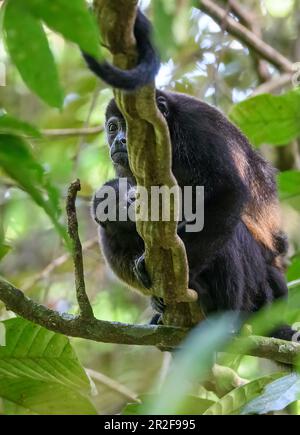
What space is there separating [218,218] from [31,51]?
2172 mm

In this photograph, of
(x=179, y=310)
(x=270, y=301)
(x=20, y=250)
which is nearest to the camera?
(x=179, y=310)

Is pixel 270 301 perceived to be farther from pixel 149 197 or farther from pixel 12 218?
pixel 12 218

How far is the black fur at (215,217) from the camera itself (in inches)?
122

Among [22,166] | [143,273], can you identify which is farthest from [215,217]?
[22,166]

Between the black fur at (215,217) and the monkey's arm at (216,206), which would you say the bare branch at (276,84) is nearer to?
the black fur at (215,217)

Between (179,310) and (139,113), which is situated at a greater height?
(139,113)

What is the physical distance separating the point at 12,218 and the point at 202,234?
10.1 feet

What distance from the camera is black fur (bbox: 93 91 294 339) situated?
310 cm

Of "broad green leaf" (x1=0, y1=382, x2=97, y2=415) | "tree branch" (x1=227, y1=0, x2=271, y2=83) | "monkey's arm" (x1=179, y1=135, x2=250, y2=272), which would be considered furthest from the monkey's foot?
"tree branch" (x1=227, y1=0, x2=271, y2=83)

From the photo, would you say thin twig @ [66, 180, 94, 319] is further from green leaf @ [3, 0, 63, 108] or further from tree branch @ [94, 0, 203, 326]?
green leaf @ [3, 0, 63, 108]

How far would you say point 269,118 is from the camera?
3365 millimetres

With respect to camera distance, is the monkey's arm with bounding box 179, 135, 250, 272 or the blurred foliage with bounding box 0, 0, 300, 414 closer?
the blurred foliage with bounding box 0, 0, 300, 414

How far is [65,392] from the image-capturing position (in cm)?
271
